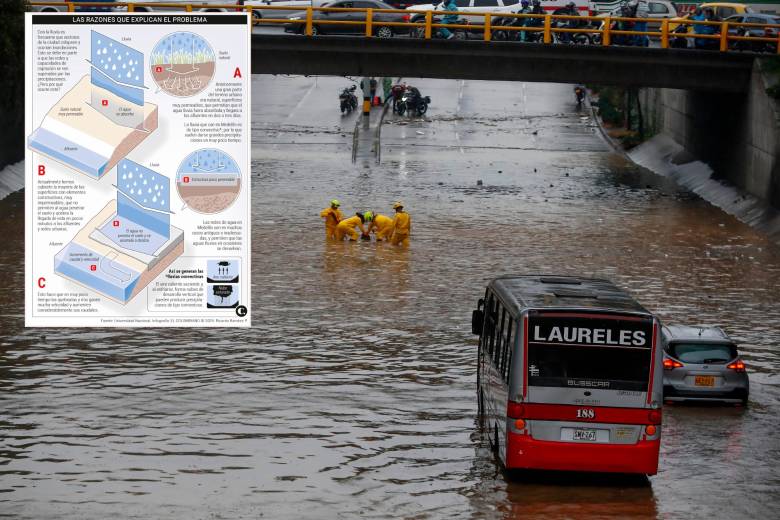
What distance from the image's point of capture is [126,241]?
10.7 metres

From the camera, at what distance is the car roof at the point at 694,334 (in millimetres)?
21562

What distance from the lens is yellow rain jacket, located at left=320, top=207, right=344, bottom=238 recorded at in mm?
39281

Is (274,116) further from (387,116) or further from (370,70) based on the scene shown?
(370,70)

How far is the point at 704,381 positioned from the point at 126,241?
42.3 feet

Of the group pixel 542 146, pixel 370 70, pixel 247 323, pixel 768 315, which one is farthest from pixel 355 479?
pixel 542 146

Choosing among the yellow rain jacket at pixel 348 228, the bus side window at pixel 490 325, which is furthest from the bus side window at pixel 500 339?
the yellow rain jacket at pixel 348 228

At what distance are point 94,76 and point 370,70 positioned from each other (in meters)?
39.8

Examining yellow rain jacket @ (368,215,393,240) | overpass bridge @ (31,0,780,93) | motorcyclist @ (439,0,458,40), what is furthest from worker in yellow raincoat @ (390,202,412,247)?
motorcyclist @ (439,0,458,40)

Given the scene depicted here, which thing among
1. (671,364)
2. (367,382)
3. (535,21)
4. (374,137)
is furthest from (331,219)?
(374,137)

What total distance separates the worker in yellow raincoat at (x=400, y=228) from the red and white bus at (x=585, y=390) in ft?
70.0

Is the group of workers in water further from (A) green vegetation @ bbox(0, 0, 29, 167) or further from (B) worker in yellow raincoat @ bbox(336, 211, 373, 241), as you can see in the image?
(A) green vegetation @ bbox(0, 0, 29, 167)

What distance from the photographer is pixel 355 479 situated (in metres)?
17.3

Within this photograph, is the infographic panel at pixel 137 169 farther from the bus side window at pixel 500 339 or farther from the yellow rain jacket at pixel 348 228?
the yellow rain jacket at pixel 348 228

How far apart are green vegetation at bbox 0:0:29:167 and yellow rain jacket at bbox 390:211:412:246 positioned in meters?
13.8
